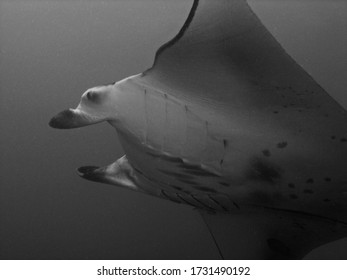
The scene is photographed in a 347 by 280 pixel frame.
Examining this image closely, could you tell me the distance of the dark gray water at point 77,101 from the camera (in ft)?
10.9

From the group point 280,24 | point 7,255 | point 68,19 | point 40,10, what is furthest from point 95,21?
point 7,255

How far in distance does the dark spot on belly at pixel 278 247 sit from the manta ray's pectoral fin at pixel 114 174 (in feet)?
1.33

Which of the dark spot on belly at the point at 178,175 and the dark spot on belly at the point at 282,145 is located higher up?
the dark spot on belly at the point at 282,145

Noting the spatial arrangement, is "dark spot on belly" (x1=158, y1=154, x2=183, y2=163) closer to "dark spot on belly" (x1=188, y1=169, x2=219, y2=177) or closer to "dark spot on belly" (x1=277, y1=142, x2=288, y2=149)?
"dark spot on belly" (x1=188, y1=169, x2=219, y2=177)

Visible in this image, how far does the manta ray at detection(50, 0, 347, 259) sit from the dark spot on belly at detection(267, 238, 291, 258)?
15 cm

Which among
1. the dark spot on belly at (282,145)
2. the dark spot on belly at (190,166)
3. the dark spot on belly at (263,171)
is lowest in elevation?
the dark spot on belly at (263,171)

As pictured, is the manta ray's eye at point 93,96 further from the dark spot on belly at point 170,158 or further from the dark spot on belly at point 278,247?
the dark spot on belly at point 278,247

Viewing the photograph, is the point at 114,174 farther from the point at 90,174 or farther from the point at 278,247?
the point at 278,247

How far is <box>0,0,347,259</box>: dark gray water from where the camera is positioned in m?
3.31

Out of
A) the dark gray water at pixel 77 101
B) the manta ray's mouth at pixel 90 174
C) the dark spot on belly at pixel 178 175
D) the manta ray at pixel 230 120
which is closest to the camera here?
the manta ray at pixel 230 120

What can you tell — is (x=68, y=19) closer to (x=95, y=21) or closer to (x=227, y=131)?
(x=95, y=21)

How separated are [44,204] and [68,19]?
1879 millimetres

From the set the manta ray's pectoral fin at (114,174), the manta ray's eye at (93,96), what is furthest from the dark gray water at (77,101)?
the manta ray's eye at (93,96)

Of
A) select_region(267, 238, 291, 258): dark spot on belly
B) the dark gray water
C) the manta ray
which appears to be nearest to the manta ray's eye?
the manta ray
